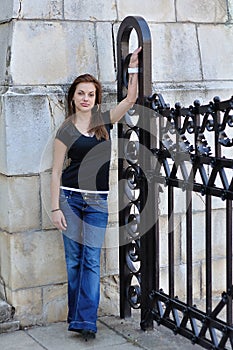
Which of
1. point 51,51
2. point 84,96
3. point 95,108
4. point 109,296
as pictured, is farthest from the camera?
point 109,296

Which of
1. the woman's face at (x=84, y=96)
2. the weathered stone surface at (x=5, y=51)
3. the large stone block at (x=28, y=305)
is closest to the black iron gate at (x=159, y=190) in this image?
the woman's face at (x=84, y=96)

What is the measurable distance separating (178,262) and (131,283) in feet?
1.33

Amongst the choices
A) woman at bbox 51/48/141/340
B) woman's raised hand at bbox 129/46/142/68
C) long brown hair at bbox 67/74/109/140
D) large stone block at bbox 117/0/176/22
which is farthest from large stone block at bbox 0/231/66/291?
large stone block at bbox 117/0/176/22

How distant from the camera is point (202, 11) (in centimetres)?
522

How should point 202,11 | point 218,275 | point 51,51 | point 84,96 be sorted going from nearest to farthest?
point 84,96 < point 51,51 < point 202,11 < point 218,275

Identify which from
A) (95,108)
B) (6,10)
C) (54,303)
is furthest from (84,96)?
(54,303)

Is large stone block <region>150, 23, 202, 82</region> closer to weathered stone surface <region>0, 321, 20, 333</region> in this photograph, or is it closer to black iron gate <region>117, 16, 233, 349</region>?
black iron gate <region>117, 16, 233, 349</region>

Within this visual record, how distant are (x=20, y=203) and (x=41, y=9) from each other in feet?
4.23

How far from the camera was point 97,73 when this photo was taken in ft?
16.0

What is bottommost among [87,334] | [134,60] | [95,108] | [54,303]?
[87,334]

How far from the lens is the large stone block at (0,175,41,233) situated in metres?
4.64

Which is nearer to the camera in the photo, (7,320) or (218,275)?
(7,320)

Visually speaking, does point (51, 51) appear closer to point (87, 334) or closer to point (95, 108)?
point (95, 108)

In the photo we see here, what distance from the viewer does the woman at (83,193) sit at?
14.7 ft
